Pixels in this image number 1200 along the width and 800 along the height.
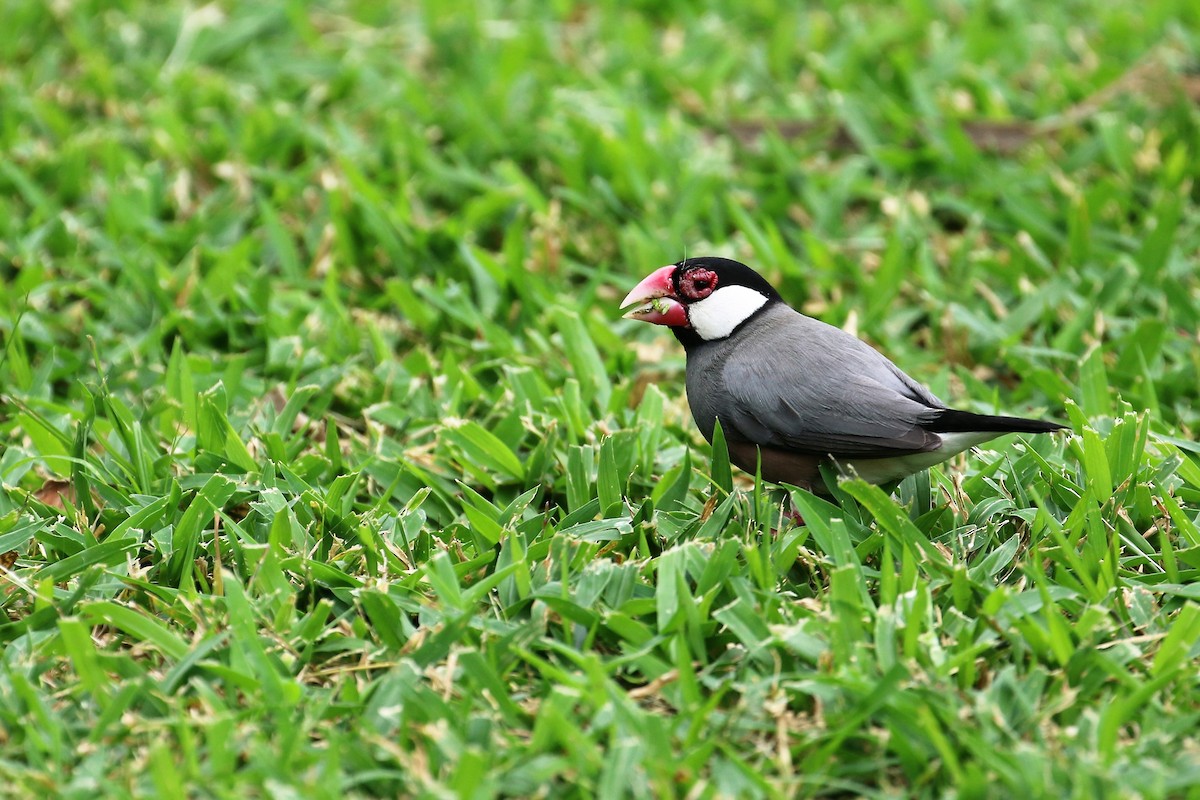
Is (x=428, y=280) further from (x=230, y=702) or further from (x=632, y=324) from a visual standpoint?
(x=230, y=702)

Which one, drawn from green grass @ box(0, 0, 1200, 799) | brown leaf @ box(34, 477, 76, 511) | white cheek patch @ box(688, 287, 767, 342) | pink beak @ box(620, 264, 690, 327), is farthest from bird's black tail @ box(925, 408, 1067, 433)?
brown leaf @ box(34, 477, 76, 511)

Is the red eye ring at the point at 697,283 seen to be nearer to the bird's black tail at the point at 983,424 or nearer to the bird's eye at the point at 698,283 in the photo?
the bird's eye at the point at 698,283

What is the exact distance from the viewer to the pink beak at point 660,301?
3.71 meters

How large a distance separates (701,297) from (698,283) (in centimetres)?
4

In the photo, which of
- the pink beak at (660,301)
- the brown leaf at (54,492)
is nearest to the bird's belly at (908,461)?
the pink beak at (660,301)

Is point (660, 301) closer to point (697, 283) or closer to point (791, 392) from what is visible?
point (697, 283)

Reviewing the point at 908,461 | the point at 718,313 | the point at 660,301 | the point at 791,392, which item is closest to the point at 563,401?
the point at 660,301

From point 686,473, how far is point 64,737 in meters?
1.66

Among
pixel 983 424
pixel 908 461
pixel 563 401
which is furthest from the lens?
pixel 563 401

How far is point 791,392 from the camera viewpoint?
11.1 feet

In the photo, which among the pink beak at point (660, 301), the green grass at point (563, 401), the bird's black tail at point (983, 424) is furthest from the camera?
the pink beak at point (660, 301)

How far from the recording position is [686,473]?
3518 millimetres

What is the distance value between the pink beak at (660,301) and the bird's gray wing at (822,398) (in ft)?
0.74

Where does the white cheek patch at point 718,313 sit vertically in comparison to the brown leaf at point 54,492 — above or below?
above
